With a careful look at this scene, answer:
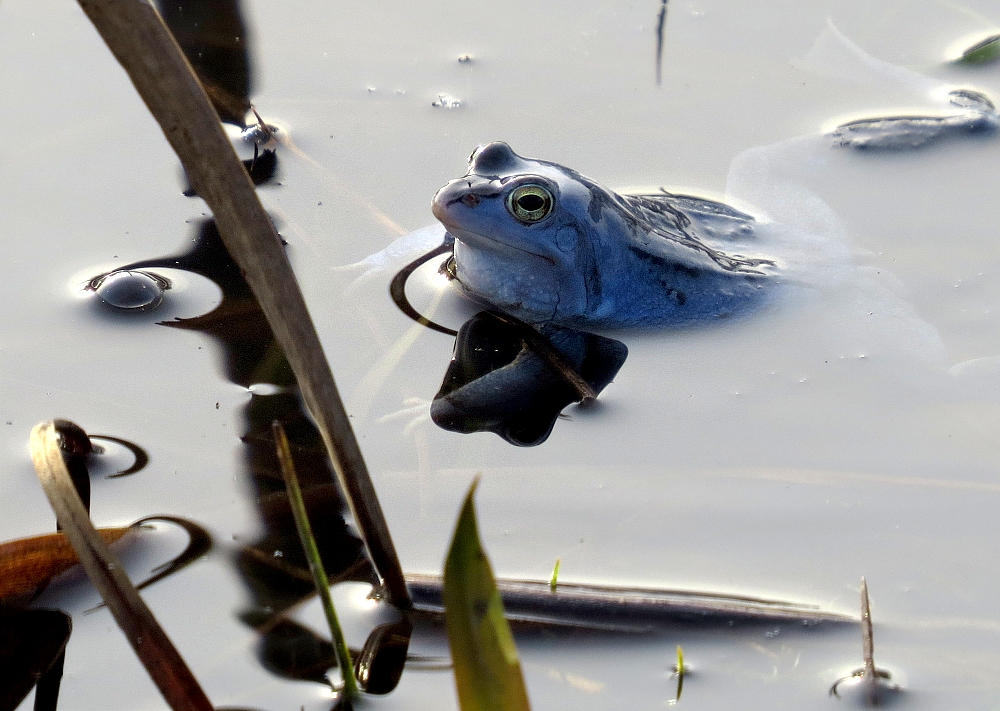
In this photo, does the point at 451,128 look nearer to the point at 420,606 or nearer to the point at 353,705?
the point at 420,606

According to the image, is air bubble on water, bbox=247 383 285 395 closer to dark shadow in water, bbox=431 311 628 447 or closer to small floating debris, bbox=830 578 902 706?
dark shadow in water, bbox=431 311 628 447

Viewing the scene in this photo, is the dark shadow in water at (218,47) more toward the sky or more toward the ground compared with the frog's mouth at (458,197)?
more toward the sky

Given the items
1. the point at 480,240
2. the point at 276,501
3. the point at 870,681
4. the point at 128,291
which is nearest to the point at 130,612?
the point at 276,501

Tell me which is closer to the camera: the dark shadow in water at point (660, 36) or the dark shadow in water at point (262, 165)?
the dark shadow in water at point (262, 165)

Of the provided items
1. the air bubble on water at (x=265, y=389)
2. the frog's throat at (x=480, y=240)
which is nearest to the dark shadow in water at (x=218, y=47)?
the frog's throat at (x=480, y=240)

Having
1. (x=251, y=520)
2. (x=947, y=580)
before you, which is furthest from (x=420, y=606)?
(x=947, y=580)

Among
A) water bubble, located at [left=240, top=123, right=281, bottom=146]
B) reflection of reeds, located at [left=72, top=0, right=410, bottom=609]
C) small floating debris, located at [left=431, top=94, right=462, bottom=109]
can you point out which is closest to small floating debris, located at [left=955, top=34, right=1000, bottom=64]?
small floating debris, located at [left=431, top=94, right=462, bottom=109]

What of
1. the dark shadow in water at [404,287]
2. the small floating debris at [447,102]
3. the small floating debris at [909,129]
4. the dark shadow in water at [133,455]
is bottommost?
the dark shadow in water at [133,455]

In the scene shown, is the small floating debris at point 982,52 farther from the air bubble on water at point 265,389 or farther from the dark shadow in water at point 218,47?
the air bubble on water at point 265,389

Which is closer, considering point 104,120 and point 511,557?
point 511,557
